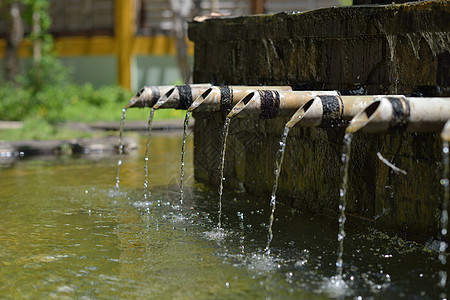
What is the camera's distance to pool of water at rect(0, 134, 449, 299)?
14.9 feet

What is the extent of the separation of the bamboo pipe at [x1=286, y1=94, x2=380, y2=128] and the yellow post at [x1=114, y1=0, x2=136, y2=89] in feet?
50.3

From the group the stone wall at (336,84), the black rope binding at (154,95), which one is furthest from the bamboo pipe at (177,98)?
the stone wall at (336,84)

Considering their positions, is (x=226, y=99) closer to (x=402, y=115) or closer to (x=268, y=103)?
(x=268, y=103)

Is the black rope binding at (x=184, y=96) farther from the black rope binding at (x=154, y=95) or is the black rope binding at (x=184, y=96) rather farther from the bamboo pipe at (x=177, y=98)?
the black rope binding at (x=154, y=95)

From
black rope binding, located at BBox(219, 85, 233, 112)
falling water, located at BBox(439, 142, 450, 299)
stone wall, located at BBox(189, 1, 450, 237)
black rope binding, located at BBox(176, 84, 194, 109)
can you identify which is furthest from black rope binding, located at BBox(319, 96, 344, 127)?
black rope binding, located at BBox(176, 84, 194, 109)

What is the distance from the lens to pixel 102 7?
2088cm

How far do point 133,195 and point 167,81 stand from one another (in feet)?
42.4

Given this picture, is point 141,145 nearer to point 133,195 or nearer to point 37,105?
point 37,105

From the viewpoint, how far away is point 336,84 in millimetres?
6441

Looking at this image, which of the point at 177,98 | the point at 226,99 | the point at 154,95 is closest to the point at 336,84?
the point at 226,99

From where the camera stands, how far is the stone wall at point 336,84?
537cm

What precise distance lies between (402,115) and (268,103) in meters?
1.35

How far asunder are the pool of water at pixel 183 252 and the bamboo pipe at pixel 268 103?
994 millimetres

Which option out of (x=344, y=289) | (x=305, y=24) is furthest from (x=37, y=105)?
(x=344, y=289)
